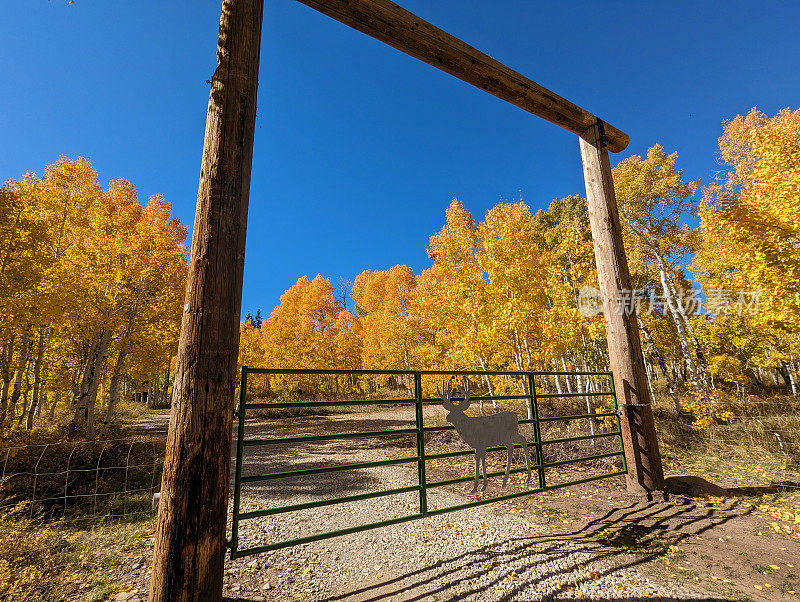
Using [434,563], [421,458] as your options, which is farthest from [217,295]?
[434,563]

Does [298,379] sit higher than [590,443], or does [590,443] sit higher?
[298,379]

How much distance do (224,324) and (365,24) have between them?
3568 mm

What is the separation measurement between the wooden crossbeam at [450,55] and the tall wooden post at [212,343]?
1.07 metres

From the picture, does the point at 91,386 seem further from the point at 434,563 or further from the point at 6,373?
the point at 434,563

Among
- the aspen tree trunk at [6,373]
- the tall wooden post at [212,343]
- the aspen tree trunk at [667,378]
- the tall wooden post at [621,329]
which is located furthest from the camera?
the aspen tree trunk at [667,378]

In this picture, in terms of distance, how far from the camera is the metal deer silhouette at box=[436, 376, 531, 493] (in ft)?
11.9

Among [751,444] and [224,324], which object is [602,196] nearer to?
[224,324]

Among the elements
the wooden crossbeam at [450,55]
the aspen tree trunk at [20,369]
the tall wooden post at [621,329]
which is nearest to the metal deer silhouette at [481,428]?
the tall wooden post at [621,329]

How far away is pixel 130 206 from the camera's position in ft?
48.6

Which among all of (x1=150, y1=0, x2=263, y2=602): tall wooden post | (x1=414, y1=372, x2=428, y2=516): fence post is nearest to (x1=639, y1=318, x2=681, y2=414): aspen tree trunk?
(x1=414, y1=372, x2=428, y2=516): fence post

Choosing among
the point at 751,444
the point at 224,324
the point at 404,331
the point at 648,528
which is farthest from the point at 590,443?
the point at 404,331

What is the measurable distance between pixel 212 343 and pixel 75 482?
6.31m

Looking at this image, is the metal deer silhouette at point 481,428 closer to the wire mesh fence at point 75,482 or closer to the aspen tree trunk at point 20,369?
the wire mesh fence at point 75,482

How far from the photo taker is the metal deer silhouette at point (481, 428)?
3.61 metres
